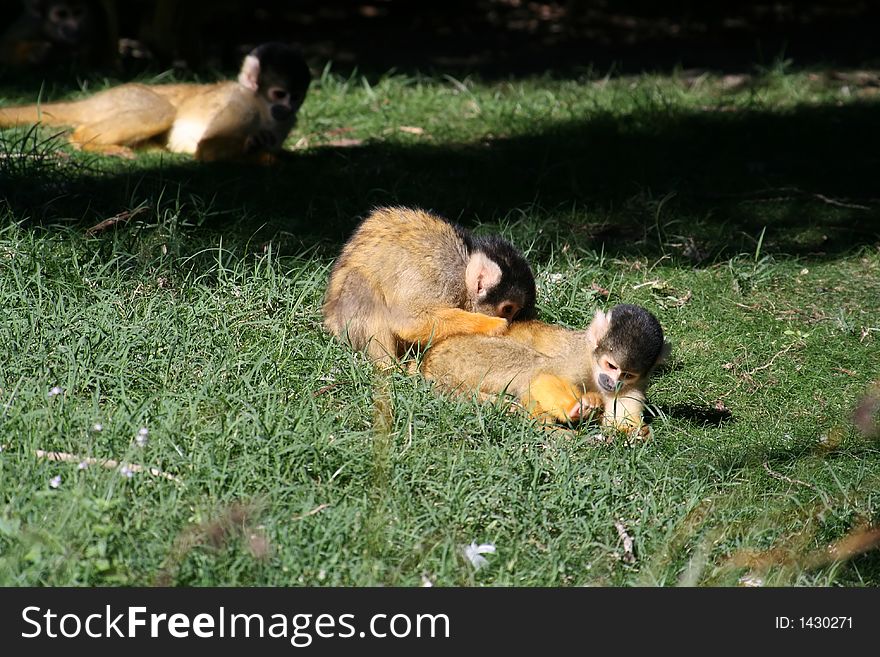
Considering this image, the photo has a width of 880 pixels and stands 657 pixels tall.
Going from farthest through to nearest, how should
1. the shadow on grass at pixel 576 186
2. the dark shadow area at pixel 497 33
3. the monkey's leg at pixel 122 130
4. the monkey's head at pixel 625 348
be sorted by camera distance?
the dark shadow area at pixel 497 33
the monkey's leg at pixel 122 130
the shadow on grass at pixel 576 186
the monkey's head at pixel 625 348

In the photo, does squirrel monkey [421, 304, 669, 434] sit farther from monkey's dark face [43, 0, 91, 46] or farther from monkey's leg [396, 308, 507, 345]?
monkey's dark face [43, 0, 91, 46]

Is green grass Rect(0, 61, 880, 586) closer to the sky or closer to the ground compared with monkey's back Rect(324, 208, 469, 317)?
closer to the ground

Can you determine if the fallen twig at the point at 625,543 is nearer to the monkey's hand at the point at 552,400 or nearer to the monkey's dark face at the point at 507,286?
the monkey's hand at the point at 552,400

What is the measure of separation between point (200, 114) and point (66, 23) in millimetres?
2568

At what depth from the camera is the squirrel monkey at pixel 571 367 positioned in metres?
3.88

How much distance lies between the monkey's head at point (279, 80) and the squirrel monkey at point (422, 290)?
7.72 feet

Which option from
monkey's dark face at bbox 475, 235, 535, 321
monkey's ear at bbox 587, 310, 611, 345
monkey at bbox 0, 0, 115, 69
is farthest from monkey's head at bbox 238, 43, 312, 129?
monkey's ear at bbox 587, 310, 611, 345

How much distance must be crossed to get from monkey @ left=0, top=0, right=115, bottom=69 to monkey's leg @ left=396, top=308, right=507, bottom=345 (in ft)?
16.6

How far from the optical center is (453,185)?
20.2 ft

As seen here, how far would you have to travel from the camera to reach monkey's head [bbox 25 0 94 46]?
8250mm

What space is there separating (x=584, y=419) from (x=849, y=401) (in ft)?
3.86

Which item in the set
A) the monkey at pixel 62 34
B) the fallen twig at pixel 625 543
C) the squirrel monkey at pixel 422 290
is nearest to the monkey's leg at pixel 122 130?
the monkey at pixel 62 34

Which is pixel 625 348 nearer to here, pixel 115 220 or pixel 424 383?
pixel 424 383
